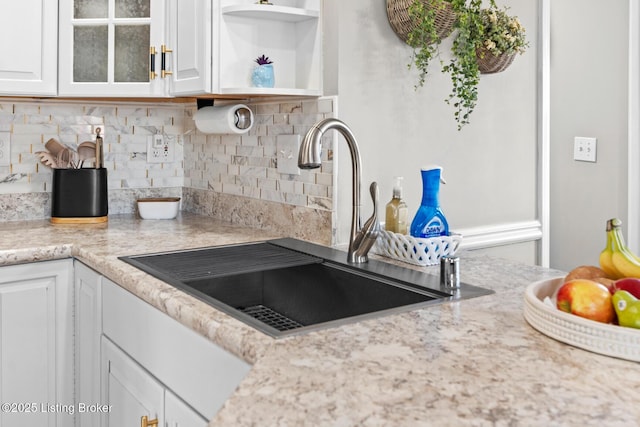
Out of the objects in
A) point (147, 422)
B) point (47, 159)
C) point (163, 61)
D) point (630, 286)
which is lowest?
point (147, 422)

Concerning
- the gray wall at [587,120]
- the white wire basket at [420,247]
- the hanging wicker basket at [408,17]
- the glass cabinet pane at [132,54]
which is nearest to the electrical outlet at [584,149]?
the gray wall at [587,120]

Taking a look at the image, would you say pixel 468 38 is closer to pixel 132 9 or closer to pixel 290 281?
pixel 290 281

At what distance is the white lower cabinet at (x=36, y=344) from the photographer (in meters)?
1.93

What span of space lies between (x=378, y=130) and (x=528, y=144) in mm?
734

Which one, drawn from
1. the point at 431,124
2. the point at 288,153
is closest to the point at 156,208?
the point at 288,153

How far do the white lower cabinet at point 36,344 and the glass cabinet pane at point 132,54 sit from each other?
727mm

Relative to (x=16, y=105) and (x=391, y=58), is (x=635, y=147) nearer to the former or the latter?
(x=391, y=58)

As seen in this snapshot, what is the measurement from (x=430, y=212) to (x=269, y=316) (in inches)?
21.0

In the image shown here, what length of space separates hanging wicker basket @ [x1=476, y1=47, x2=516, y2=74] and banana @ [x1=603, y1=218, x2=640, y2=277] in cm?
99

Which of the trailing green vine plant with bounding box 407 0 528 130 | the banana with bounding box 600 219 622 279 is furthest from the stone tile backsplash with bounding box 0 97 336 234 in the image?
the banana with bounding box 600 219 622 279

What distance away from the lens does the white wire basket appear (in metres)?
1.71

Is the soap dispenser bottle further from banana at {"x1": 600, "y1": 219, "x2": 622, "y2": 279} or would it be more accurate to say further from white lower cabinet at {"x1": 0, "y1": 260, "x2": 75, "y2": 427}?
white lower cabinet at {"x1": 0, "y1": 260, "x2": 75, "y2": 427}

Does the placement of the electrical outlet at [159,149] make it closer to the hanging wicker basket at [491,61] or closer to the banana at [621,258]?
the hanging wicker basket at [491,61]

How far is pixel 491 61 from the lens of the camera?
2088 millimetres
